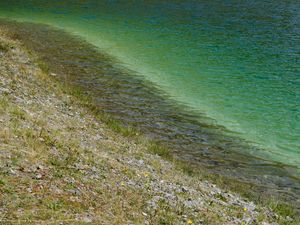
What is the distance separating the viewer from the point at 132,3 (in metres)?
91.4

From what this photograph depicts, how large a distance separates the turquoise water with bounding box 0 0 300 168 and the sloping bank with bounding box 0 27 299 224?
6.93 m

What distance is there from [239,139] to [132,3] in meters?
70.1

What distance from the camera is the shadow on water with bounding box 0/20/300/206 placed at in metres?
22.2

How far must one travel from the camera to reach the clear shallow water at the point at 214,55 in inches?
1085

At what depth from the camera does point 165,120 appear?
28672mm

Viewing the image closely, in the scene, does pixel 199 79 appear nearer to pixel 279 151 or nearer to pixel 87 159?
pixel 279 151

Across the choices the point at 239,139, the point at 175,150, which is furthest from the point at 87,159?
the point at 239,139

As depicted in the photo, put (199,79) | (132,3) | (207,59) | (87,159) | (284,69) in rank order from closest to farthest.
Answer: (87,159) < (199,79) < (284,69) < (207,59) < (132,3)

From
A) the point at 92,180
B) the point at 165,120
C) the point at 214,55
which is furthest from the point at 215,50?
the point at 92,180

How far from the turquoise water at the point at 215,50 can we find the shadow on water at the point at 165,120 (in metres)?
1.14

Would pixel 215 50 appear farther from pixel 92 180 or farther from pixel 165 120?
pixel 92 180

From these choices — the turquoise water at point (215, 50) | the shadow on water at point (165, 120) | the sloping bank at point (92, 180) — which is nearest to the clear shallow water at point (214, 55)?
the turquoise water at point (215, 50)

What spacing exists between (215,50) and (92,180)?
3592cm

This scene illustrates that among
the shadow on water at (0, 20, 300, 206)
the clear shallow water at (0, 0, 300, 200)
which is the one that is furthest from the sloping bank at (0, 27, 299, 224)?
the clear shallow water at (0, 0, 300, 200)
